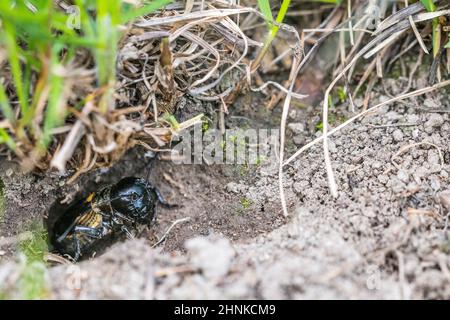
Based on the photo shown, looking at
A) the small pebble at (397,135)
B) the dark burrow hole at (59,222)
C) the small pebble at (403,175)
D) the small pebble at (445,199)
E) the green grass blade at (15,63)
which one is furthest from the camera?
the dark burrow hole at (59,222)

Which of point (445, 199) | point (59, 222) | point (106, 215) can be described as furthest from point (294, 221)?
point (59, 222)

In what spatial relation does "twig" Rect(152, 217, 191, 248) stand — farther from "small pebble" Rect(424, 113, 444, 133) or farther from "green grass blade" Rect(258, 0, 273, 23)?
"small pebble" Rect(424, 113, 444, 133)

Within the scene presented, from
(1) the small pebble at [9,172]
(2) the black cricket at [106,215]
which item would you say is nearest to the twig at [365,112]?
(2) the black cricket at [106,215]

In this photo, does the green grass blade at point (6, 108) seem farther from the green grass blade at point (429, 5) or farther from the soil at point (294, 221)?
the green grass blade at point (429, 5)

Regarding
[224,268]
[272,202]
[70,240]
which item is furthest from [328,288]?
[70,240]

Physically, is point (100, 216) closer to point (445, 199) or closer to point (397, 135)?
point (397, 135)

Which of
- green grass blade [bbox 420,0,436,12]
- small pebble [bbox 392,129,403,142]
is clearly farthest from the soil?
green grass blade [bbox 420,0,436,12]

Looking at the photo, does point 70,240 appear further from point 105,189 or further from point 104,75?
point 104,75
